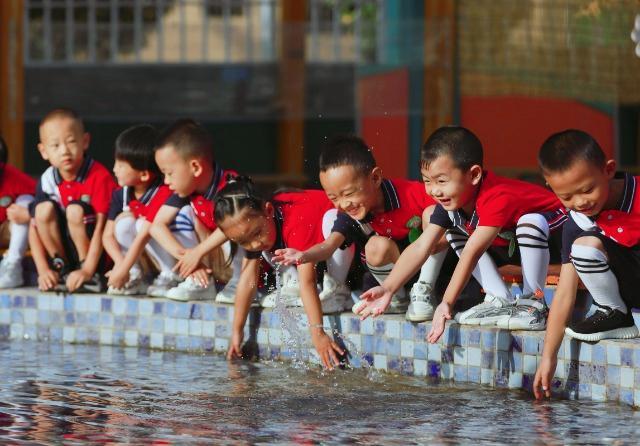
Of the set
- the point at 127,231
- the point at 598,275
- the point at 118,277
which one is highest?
the point at 127,231

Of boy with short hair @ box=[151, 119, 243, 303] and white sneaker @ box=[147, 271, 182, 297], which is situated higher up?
boy with short hair @ box=[151, 119, 243, 303]

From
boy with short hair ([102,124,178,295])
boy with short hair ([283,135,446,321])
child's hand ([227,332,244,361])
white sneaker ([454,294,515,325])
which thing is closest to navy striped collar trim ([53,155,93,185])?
boy with short hair ([102,124,178,295])

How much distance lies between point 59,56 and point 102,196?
15.7 ft

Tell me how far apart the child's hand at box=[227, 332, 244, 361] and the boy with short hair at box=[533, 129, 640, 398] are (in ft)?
4.91

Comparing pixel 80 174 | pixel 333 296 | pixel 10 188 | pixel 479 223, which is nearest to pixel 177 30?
pixel 10 188

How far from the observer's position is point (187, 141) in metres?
6.11

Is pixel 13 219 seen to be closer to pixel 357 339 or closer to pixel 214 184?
pixel 214 184

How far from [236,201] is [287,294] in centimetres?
63

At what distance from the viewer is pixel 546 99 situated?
9523 mm

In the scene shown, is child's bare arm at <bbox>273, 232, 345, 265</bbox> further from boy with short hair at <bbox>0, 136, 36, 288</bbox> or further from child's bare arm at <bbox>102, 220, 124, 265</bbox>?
boy with short hair at <bbox>0, 136, 36, 288</bbox>

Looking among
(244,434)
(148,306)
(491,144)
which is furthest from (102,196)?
(491,144)

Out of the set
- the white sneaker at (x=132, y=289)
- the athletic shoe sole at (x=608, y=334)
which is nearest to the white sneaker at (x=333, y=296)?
the white sneaker at (x=132, y=289)

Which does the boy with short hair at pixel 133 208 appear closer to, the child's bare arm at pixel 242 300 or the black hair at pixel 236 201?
the child's bare arm at pixel 242 300

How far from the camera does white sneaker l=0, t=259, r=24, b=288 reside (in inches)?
265
